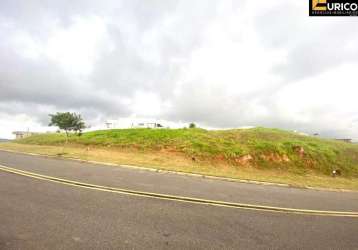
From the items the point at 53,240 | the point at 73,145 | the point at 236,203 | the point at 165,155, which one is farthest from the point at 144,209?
the point at 73,145

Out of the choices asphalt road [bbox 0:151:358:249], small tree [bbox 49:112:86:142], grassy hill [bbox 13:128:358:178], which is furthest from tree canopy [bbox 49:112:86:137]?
Answer: asphalt road [bbox 0:151:358:249]

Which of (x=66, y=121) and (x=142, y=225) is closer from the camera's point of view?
(x=142, y=225)

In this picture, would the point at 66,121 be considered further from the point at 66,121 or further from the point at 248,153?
the point at 248,153

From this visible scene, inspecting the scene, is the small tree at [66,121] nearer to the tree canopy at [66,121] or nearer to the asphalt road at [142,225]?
the tree canopy at [66,121]

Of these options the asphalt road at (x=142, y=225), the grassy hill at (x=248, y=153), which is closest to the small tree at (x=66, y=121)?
the grassy hill at (x=248, y=153)

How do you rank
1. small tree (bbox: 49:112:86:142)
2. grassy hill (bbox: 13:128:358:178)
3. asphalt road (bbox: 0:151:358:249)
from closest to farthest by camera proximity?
asphalt road (bbox: 0:151:358:249) → grassy hill (bbox: 13:128:358:178) → small tree (bbox: 49:112:86:142)

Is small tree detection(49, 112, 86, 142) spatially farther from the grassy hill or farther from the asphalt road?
the asphalt road

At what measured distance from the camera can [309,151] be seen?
2272 centimetres

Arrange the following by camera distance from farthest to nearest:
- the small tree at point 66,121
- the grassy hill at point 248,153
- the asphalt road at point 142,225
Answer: the small tree at point 66,121, the grassy hill at point 248,153, the asphalt road at point 142,225

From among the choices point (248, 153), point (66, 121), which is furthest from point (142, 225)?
point (66, 121)

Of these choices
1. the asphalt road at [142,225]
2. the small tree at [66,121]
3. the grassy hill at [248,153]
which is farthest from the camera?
the small tree at [66,121]

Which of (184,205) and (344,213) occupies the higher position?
(184,205)

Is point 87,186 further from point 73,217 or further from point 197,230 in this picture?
point 197,230

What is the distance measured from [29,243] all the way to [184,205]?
3.84 metres
